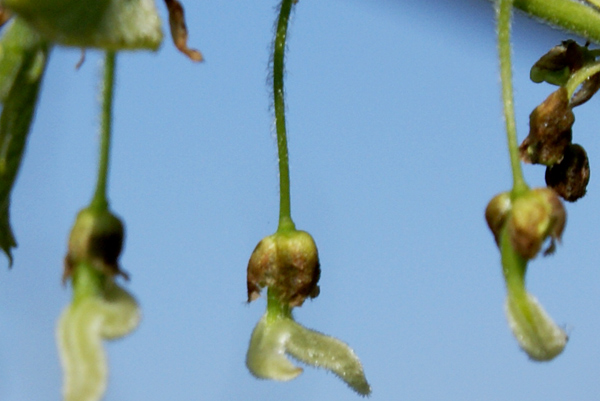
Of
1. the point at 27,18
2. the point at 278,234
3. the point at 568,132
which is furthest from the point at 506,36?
the point at 27,18

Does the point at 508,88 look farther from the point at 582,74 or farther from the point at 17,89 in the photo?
the point at 17,89

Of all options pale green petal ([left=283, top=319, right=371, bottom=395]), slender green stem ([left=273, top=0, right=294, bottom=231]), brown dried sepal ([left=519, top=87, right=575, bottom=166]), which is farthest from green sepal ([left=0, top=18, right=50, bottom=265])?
brown dried sepal ([left=519, top=87, right=575, bottom=166])

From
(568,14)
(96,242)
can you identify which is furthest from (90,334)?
(568,14)

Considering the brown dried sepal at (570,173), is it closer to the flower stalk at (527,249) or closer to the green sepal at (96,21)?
the flower stalk at (527,249)

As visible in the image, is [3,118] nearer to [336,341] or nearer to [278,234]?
[278,234]

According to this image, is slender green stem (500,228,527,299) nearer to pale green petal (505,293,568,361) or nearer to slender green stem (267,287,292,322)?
pale green petal (505,293,568,361)

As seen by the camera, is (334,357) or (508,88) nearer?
(508,88)
